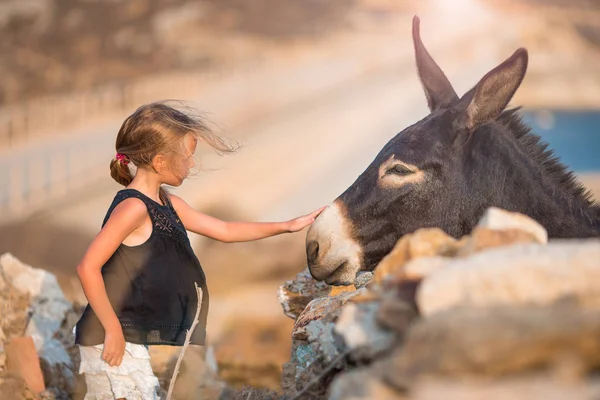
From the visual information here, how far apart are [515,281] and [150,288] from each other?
1.69 m

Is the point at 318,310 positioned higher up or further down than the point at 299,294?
higher up

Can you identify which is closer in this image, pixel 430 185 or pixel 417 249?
pixel 417 249

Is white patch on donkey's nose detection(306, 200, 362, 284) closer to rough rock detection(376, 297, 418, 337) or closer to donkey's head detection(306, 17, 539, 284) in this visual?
donkey's head detection(306, 17, 539, 284)

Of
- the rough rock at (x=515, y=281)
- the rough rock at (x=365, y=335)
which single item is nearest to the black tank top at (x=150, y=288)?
the rough rock at (x=365, y=335)

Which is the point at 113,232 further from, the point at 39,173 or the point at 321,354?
the point at 39,173

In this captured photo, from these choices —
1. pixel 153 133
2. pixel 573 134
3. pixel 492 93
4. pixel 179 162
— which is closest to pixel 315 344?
pixel 179 162

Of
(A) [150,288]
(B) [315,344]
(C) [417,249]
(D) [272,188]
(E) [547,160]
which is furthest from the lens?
(D) [272,188]

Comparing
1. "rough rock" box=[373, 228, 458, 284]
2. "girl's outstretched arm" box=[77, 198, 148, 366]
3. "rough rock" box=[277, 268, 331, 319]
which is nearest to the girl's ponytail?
"girl's outstretched arm" box=[77, 198, 148, 366]

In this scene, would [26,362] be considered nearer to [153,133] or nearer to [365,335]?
[153,133]

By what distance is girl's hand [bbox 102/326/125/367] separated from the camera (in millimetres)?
2508

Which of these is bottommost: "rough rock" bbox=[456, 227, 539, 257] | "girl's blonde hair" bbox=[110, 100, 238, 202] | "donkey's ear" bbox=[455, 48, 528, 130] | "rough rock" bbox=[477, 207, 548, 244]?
"rough rock" bbox=[456, 227, 539, 257]

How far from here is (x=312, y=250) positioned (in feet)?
9.71

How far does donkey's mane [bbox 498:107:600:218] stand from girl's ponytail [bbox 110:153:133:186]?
1691mm

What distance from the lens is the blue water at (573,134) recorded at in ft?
19.2
